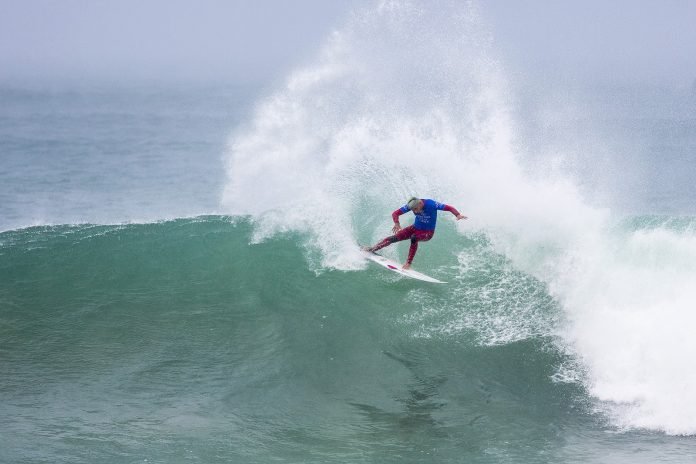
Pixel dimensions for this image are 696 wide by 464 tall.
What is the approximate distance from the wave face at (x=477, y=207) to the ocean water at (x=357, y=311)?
5 cm

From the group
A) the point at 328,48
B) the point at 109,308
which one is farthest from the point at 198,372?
the point at 328,48

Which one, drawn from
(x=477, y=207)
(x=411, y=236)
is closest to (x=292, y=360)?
(x=411, y=236)

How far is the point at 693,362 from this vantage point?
10641 millimetres

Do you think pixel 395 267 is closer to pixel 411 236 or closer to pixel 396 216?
pixel 411 236

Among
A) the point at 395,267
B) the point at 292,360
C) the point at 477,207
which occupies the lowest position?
the point at 292,360

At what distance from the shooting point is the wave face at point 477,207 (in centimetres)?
1115

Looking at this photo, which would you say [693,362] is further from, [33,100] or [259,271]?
[33,100]

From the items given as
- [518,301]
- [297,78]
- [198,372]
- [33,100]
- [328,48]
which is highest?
[33,100]

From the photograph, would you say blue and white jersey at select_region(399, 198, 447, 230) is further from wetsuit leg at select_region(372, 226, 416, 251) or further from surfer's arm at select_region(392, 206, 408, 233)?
wetsuit leg at select_region(372, 226, 416, 251)

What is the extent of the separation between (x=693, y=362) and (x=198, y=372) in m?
7.51

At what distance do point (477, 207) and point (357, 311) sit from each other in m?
4.36

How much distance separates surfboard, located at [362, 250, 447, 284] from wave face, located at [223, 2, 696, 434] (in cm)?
41

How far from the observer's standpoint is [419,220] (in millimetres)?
13281

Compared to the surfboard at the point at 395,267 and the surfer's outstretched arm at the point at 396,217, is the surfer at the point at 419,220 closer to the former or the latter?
the surfer's outstretched arm at the point at 396,217
